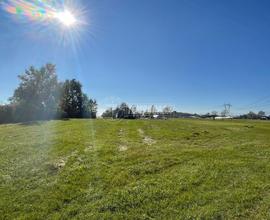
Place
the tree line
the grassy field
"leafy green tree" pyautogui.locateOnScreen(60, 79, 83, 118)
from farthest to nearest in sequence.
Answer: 1. "leafy green tree" pyautogui.locateOnScreen(60, 79, 83, 118)
2. the tree line
3. the grassy field

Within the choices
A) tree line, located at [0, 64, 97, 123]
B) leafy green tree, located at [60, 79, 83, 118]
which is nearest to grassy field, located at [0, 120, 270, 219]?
tree line, located at [0, 64, 97, 123]

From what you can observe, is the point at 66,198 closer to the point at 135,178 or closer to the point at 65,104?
the point at 135,178

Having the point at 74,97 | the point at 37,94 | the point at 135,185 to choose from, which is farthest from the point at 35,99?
the point at 135,185

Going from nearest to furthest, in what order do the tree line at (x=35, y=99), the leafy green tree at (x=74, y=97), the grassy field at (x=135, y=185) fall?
the grassy field at (x=135, y=185), the tree line at (x=35, y=99), the leafy green tree at (x=74, y=97)

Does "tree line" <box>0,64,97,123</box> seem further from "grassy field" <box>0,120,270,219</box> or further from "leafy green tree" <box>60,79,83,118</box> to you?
"grassy field" <box>0,120,270,219</box>

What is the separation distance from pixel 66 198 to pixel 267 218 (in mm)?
5340

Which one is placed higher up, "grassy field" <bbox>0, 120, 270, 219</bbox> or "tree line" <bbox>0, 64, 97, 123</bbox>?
"tree line" <bbox>0, 64, 97, 123</bbox>

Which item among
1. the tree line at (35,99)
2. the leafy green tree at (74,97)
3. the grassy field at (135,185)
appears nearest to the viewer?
the grassy field at (135,185)

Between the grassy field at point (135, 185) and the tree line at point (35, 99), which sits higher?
the tree line at point (35, 99)

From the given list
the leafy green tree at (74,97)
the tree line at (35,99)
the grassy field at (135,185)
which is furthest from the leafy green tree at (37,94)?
the grassy field at (135,185)

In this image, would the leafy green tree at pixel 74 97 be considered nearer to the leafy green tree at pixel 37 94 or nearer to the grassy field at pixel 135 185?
the leafy green tree at pixel 37 94

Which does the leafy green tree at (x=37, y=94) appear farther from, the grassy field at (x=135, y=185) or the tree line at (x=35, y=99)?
the grassy field at (x=135, y=185)

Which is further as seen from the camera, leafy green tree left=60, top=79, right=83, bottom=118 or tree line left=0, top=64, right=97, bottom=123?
leafy green tree left=60, top=79, right=83, bottom=118

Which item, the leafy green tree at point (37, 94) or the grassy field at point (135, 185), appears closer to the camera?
the grassy field at point (135, 185)
